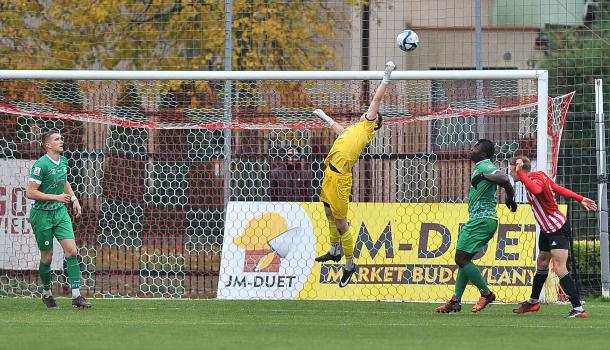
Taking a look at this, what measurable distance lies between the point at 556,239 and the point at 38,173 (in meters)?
6.14

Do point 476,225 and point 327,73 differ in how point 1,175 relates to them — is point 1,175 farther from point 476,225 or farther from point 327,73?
point 476,225

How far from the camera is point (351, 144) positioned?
1275 cm

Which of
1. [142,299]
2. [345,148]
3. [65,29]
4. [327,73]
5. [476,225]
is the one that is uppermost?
[65,29]

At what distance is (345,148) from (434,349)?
4.43 m

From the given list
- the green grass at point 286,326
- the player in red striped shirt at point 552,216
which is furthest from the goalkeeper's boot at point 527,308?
the player in red striped shirt at point 552,216

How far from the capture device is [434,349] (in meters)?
8.73

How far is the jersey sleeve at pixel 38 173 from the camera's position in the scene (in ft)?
42.4

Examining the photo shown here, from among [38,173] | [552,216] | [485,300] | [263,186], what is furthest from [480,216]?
[38,173]

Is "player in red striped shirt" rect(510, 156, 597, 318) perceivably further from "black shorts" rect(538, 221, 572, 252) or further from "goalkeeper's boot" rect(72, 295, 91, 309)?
"goalkeeper's boot" rect(72, 295, 91, 309)

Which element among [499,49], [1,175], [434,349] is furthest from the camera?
[499,49]


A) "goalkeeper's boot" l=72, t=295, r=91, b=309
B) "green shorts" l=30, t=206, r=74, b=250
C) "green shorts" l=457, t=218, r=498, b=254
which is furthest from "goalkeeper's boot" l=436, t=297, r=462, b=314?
"green shorts" l=30, t=206, r=74, b=250

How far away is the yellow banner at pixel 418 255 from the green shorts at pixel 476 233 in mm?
2185

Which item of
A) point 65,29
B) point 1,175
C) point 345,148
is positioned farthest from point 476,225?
point 65,29

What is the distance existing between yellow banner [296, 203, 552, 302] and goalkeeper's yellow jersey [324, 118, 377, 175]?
2268 mm
